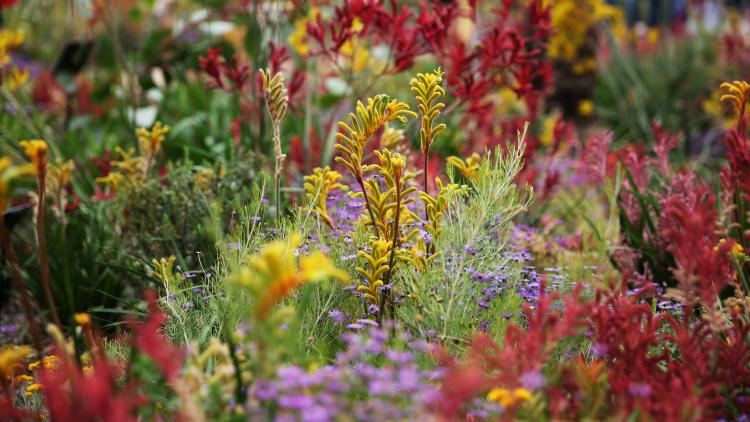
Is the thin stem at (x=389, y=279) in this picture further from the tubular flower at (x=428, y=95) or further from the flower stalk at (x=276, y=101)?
the flower stalk at (x=276, y=101)

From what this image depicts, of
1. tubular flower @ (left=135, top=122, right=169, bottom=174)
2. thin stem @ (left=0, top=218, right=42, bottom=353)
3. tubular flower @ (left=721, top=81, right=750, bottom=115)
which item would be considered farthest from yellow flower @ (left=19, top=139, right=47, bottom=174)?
tubular flower @ (left=721, top=81, right=750, bottom=115)

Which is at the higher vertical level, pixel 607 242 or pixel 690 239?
pixel 690 239

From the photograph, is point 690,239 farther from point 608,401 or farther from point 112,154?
point 112,154

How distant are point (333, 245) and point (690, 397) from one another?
1.04m

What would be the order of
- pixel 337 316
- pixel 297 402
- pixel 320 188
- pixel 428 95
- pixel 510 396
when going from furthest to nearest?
pixel 320 188
pixel 428 95
pixel 337 316
pixel 510 396
pixel 297 402

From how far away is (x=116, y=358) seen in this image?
190 cm

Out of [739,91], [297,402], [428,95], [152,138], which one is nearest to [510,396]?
[297,402]

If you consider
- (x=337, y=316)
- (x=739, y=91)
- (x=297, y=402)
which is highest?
(x=739, y=91)

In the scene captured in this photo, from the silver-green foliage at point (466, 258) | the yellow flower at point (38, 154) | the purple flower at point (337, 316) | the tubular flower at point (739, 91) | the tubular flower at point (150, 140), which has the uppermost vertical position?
the yellow flower at point (38, 154)

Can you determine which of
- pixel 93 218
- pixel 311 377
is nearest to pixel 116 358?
pixel 311 377

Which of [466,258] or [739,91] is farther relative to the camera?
[739,91]

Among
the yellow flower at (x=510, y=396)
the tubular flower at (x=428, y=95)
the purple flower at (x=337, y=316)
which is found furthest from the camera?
the tubular flower at (x=428, y=95)

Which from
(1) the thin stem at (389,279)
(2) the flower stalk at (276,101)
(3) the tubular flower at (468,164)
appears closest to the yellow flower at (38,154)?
(2) the flower stalk at (276,101)

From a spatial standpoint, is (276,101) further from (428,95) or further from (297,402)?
(297,402)
